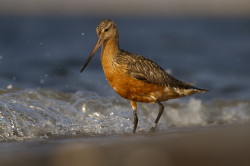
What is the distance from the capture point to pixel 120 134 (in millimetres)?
8969

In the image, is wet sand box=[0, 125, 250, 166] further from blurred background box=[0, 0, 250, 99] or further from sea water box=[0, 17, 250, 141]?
blurred background box=[0, 0, 250, 99]

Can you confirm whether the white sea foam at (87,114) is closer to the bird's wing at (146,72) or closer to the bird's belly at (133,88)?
the bird's belly at (133,88)

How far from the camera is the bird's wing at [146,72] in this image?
9.02m

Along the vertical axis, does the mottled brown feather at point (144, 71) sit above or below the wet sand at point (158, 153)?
above

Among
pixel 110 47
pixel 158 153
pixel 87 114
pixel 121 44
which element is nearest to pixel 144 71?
pixel 110 47

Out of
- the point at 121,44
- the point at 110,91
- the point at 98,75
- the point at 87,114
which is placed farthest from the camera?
the point at 121,44

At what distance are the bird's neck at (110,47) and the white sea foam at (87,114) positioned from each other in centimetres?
118

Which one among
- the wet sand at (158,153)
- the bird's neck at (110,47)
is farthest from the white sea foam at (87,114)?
the wet sand at (158,153)

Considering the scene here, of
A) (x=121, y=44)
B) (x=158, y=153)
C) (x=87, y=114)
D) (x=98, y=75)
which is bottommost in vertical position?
(x=87, y=114)

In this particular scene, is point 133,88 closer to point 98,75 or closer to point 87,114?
point 87,114

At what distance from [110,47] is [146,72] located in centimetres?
68

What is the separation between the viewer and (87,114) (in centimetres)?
1035

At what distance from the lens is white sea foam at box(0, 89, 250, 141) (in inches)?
346

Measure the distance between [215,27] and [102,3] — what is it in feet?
31.9
